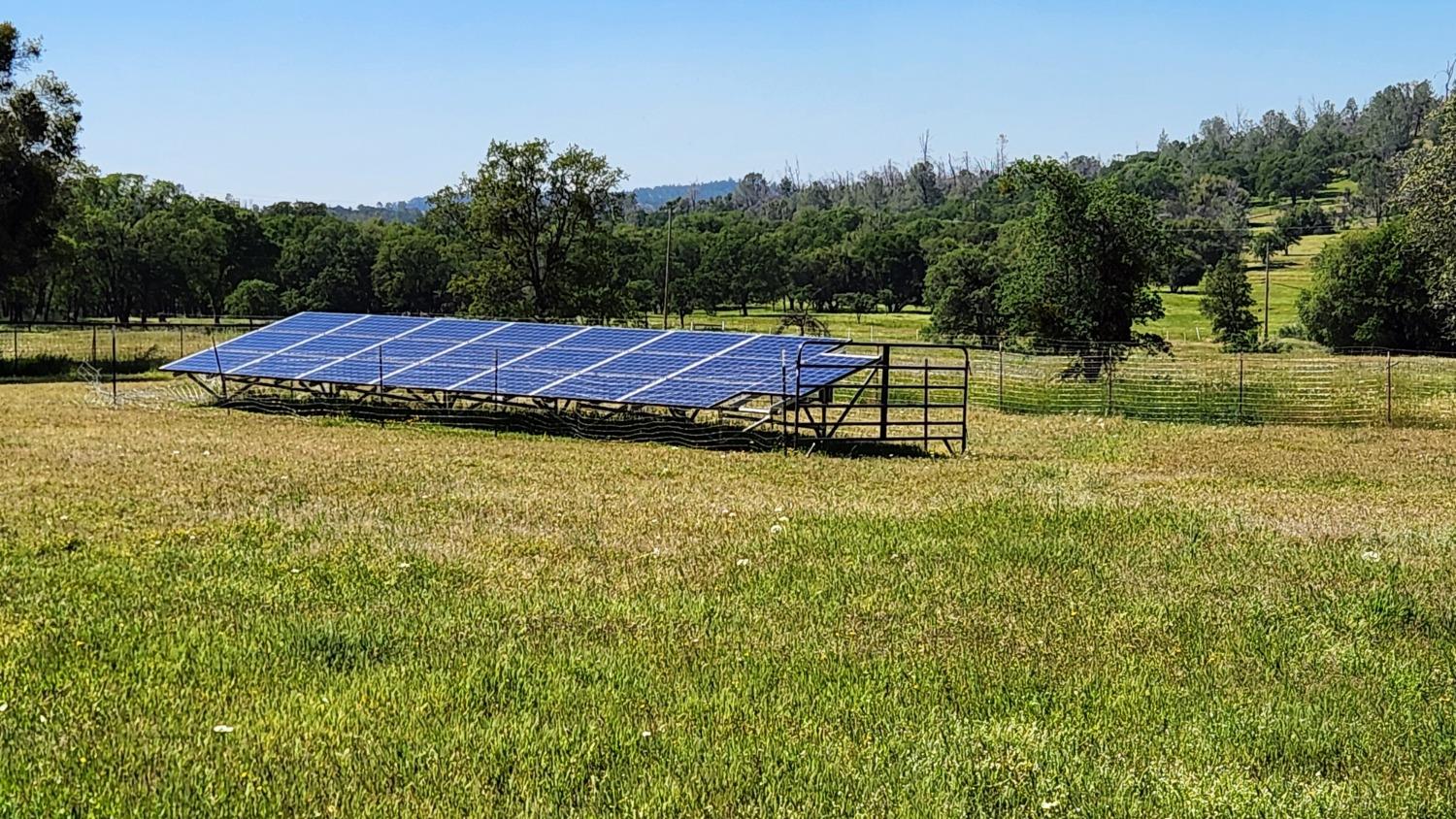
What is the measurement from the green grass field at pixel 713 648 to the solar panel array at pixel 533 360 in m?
5.75

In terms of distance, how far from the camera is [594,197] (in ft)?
175

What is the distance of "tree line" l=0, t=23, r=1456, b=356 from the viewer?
4031cm

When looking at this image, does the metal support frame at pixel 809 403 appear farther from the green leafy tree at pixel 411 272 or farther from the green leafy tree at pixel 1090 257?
the green leafy tree at pixel 411 272

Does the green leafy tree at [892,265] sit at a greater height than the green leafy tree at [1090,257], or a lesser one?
greater

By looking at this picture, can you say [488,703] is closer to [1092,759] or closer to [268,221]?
[1092,759]

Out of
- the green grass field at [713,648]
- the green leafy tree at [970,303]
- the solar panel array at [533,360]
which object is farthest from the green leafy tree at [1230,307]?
the green grass field at [713,648]

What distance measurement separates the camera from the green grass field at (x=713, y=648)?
5641mm

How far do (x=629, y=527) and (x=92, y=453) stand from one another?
920cm

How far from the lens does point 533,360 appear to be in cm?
2423

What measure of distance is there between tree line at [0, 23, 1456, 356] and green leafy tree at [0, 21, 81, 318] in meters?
0.06

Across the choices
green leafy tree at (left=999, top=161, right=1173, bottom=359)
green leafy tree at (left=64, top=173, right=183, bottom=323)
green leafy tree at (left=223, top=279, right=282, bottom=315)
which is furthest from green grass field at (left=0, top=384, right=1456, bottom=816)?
green leafy tree at (left=223, top=279, right=282, bottom=315)

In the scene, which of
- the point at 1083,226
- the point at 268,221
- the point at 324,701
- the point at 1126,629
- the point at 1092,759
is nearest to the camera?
the point at 1092,759

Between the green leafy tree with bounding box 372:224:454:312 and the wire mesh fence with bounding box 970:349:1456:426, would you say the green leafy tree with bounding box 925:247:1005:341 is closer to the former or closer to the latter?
the green leafy tree with bounding box 372:224:454:312

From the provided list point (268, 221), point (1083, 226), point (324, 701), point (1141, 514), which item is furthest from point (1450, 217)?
point (268, 221)
